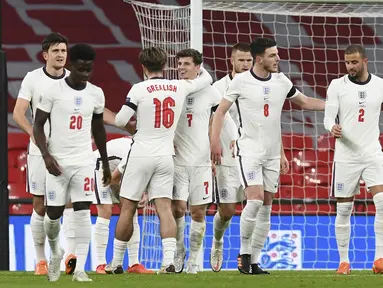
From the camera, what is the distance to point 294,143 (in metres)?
17.8

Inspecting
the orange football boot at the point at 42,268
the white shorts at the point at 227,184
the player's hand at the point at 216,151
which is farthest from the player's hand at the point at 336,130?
Result: the orange football boot at the point at 42,268

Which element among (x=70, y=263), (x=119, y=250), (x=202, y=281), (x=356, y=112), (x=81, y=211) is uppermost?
(x=356, y=112)

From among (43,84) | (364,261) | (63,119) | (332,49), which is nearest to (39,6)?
(332,49)

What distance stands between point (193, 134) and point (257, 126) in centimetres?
65

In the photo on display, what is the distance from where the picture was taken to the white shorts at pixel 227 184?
11.6 m

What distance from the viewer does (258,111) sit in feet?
34.7

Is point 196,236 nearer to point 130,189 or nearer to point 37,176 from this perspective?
point 130,189

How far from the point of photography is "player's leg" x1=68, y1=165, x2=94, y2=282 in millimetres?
9094

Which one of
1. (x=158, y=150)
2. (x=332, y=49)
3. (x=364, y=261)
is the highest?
(x=332, y=49)

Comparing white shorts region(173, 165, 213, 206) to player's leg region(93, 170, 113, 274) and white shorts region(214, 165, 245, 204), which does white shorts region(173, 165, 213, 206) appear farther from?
player's leg region(93, 170, 113, 274)

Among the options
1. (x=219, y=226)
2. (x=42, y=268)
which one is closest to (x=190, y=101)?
(x=219, y=226)

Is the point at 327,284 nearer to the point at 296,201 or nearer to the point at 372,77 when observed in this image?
the point at 372,77

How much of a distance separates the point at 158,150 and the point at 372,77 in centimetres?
200

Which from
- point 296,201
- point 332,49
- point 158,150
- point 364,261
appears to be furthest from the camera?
point 332,49
